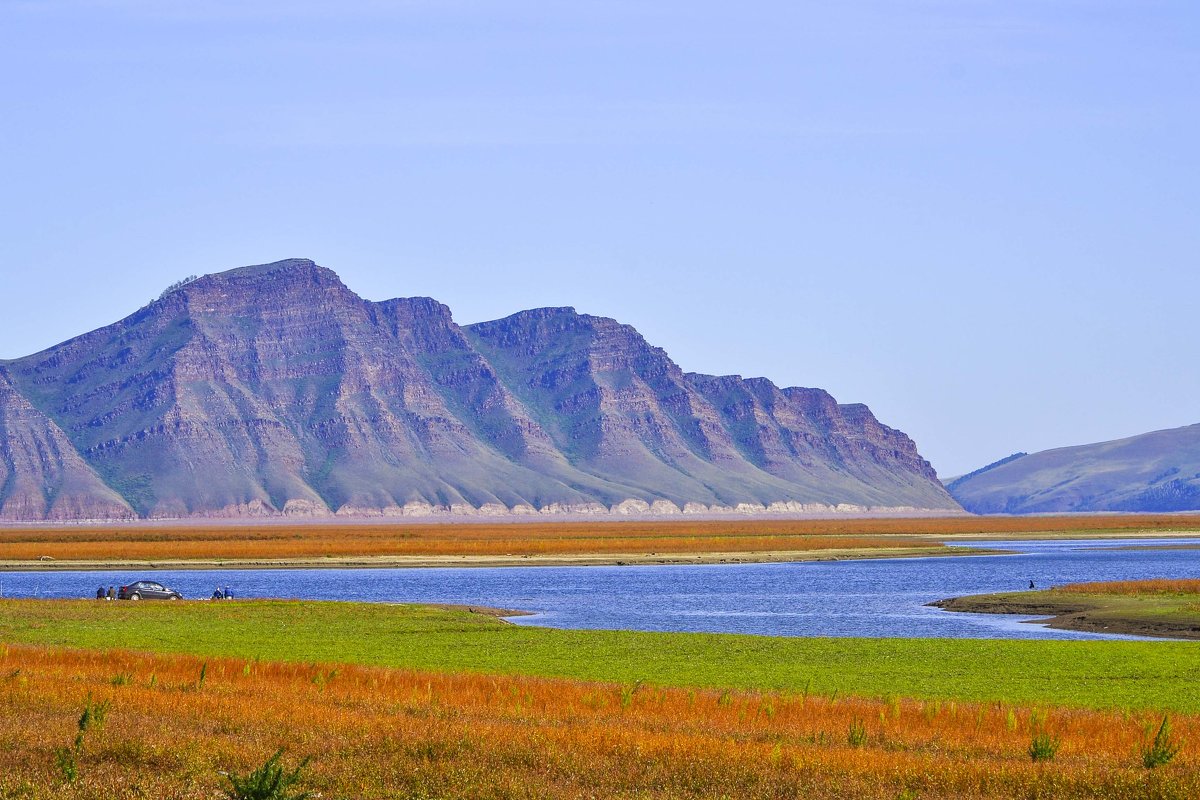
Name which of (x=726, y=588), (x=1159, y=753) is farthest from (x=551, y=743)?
(x=726, y=588)

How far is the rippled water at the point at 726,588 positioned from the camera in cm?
5884

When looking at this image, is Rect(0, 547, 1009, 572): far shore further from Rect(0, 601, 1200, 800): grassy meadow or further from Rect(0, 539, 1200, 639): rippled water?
Rect(0, 601, 1200, 800): grassy meadow

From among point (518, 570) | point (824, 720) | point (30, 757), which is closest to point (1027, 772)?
point (824, 720)

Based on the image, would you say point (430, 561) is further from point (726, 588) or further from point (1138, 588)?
point (1138, 588)

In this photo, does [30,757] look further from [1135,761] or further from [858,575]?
[858,575]

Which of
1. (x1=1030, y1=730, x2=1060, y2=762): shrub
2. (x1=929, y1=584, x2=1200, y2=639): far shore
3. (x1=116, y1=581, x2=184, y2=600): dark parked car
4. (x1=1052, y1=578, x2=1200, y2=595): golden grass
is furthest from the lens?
(x1=1052, y1=578, x2=1200, y2=595): golden grass

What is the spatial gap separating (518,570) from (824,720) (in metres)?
84.5

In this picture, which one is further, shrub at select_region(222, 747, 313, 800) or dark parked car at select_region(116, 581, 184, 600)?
dark parked car at select_region(116, 581, 184, 600)

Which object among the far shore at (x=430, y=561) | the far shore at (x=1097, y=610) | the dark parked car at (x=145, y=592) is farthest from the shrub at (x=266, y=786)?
the far shore at (x=430, y=561)

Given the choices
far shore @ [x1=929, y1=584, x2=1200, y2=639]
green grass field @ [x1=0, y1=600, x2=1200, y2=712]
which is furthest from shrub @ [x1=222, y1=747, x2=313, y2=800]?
far shore @ [x1=929, y1=584, x2=1200, y2=639]

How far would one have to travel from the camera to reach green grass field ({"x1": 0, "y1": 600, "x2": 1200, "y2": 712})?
35.2 metres

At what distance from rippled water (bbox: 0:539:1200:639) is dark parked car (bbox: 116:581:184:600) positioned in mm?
8948

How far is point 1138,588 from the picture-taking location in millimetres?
71625

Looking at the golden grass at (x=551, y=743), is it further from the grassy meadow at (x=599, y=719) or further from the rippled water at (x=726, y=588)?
the rippled water at (x=726, y=588)
